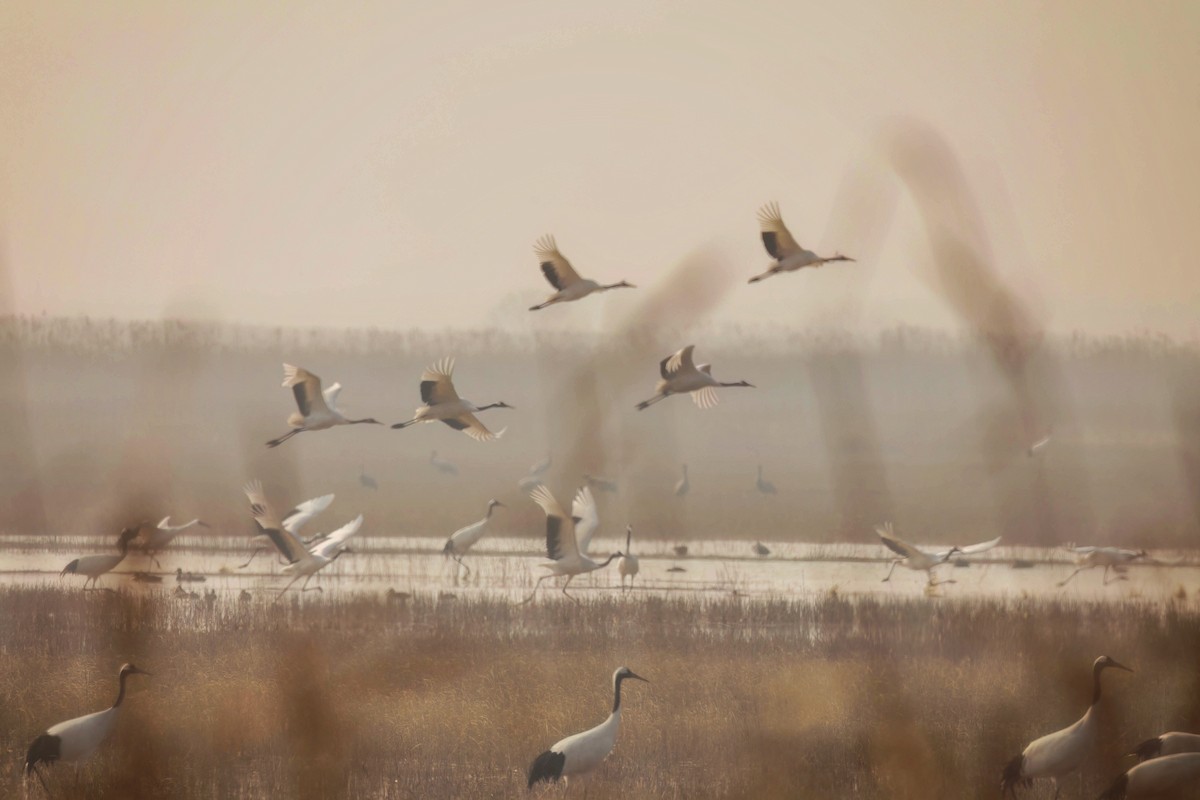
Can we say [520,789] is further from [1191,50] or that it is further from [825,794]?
[1191,50]

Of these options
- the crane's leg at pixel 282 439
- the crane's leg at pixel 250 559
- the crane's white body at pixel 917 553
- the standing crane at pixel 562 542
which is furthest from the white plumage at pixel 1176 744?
the crane's leg at pixel 250 559

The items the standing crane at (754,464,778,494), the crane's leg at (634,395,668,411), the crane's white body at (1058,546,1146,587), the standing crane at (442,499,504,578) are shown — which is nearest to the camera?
the crane's leg at (634,395,668,411)

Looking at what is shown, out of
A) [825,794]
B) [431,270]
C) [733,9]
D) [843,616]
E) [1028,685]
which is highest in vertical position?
[733,9]

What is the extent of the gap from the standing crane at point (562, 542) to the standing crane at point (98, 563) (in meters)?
2.57

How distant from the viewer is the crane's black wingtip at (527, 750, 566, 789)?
6.20 m

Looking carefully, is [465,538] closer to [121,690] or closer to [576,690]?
[576,690]

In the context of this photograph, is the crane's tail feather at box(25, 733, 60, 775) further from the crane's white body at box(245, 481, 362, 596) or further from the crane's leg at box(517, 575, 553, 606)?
the crane's leg at box(517, 575, 553, 606)

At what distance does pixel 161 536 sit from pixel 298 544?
1.14 metres

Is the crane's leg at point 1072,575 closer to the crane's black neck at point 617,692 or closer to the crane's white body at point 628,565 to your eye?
the crane's white body at point 628,565

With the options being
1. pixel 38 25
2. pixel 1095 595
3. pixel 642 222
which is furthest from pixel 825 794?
pixel 38 25

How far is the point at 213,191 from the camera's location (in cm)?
716

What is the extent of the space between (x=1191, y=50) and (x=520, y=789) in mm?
6067

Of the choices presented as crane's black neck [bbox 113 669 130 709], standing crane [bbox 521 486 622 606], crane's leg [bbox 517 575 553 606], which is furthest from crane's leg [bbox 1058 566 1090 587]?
crane's black neck [bbox 113 669 130 709]

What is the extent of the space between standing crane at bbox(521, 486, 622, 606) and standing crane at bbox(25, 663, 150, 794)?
2595 mm
